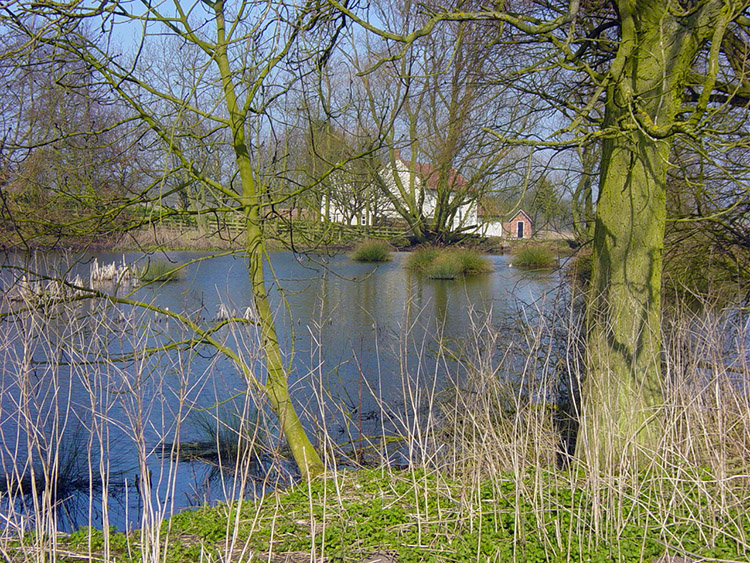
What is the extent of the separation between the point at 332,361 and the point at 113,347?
8.99 ft

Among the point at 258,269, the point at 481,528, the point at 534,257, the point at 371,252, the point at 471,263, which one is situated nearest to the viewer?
the point at 481,528

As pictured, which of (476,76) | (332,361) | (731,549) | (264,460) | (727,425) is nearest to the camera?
(731,549)

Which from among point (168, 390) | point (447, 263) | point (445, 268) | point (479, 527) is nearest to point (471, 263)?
point (447, 263)

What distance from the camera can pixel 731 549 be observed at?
314 cm

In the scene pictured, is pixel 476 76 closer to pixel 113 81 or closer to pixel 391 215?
pixel 113 81

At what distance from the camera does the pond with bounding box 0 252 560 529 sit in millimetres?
3719

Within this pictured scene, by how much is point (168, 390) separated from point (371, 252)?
16.2 meters

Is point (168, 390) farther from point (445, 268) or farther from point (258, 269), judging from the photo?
point (445, 268)

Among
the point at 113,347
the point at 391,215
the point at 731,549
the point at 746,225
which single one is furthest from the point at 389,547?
the point at 391,215

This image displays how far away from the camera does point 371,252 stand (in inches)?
917

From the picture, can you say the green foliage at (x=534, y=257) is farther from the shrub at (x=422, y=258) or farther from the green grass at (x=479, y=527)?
the green grass at (x=479, y=527)

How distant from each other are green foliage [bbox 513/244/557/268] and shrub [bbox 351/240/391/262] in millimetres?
5110

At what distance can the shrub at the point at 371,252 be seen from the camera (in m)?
23.2

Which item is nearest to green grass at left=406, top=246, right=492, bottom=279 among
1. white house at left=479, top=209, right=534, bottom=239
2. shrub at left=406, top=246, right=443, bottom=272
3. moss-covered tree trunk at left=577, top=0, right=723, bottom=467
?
shrub at left=406, top=246, right=443, bottom=272
